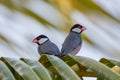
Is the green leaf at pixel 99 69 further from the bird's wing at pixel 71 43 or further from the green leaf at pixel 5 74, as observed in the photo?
the bird's wing at pixel 71 43

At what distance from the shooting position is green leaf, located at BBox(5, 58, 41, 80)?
0.47 metres

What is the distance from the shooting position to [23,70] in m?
0.50

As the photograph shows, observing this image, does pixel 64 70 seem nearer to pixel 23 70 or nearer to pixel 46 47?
pixel 23 70

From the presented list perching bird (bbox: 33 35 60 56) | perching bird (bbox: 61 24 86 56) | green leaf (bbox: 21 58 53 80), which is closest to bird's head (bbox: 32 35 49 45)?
perching bird (bbox: 33 35 60 56)

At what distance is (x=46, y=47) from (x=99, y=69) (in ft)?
6.43

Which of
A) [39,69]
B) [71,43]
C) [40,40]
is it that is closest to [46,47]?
[71,43]

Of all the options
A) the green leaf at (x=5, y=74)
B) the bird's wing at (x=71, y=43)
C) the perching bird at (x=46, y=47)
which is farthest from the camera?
the bird's wing at (x=71, y=43)

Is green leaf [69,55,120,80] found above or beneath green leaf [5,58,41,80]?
beneath

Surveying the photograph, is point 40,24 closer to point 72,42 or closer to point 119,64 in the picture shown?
point 119,64

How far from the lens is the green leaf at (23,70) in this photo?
0.47 metres

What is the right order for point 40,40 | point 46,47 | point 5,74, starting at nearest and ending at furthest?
point 5,74 → point 46,47 → point 40,40

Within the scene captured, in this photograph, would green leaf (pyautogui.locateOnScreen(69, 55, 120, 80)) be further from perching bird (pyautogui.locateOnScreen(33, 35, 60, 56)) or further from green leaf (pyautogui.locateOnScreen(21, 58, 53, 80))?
perching bird (pyautogui.locateOnScreen(33, 35, 60, 56))

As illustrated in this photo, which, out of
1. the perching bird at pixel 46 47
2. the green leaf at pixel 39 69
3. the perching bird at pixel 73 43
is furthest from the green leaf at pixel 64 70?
the perching bird at pixel 73 43

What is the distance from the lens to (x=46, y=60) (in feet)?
2.03
